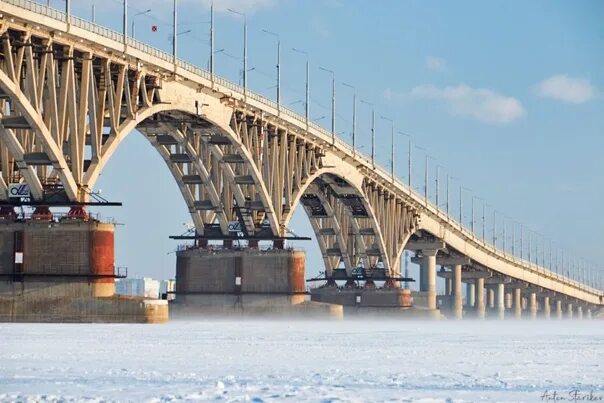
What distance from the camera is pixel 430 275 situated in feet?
578

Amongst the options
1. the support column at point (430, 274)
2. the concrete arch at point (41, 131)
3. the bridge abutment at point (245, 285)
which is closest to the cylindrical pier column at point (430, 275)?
the support column at point (430, 274)

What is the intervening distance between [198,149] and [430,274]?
229ft

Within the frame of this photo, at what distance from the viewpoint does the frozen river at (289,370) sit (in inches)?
1168

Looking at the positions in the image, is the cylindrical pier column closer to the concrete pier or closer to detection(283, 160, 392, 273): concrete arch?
the concrete pier

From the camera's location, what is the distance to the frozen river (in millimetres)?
29672

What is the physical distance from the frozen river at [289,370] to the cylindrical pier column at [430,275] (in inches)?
4550

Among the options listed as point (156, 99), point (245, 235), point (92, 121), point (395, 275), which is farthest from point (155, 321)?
point (395, 275)

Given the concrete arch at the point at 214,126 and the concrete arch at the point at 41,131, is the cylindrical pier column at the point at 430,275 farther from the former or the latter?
the concrete arch at the point at 41,131

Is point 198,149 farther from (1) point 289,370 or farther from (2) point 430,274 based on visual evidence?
(1) point 289,370

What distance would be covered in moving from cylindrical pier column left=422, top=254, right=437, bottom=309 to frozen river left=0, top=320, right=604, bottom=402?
115566 mm

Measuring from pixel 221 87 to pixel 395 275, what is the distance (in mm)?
61308

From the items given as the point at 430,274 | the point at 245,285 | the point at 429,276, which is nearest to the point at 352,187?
the point at 245,285

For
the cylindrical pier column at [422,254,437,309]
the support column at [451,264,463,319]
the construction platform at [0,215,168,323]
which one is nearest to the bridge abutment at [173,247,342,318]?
the construction platform at [0,215,168,323]

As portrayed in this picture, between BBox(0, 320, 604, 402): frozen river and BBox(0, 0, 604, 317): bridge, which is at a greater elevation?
BBox(0, 0, 604, 317): bridge
